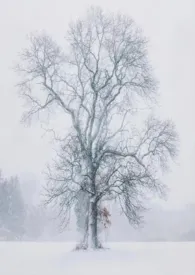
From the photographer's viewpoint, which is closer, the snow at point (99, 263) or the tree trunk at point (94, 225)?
the snow at point (99, 263)

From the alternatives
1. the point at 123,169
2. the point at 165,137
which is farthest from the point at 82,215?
the point at 165,137

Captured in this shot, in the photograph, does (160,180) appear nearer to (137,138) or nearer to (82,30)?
(137,138)

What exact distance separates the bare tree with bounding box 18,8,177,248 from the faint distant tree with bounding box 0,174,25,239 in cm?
1615

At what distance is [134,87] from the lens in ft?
44.0

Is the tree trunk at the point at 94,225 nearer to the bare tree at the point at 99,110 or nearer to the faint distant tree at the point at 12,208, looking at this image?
the bare tree at the point at 99,110

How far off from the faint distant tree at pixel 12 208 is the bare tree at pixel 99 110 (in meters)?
16.2

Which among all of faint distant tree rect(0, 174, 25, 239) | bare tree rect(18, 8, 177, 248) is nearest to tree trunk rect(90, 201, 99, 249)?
bare tree rect(18, 8, 177, 248)

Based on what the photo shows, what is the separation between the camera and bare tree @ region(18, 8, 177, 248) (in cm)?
1202

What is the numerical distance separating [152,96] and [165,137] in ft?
5.27

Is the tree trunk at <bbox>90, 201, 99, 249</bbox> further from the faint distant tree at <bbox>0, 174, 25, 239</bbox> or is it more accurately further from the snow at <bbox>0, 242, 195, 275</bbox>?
the faint distant tree at <bbox>0, 174, 25, 239</bbox>

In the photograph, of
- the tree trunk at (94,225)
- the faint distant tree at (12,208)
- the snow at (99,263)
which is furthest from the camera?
the faint distant tree at (12,208)

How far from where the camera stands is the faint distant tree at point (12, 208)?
94.8 ft

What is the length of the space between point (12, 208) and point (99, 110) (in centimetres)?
1852

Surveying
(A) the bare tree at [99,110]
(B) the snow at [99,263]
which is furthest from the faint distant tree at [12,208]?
(B) the snow at [99,263]
